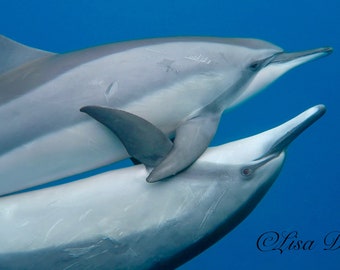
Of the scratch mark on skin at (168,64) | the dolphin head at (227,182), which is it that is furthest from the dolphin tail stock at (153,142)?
the scratch mark on skin at (168,64)

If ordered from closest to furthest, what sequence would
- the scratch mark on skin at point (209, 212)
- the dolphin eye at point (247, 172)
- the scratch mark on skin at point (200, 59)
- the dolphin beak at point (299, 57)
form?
the scratch mark on skin at point (209, 212)
the dolphin eye at point (247, 172)
the scratch mark on skin at point (200, 59)
the dolphin beak at point (299, 57)

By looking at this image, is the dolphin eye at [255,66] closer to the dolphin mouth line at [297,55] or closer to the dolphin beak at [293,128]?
the dolphin mouth line at [297,55]

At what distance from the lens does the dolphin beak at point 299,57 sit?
3715 millimetres

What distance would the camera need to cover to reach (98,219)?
126 inches

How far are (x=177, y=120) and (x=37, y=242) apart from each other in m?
1.36

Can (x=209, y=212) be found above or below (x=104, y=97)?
below

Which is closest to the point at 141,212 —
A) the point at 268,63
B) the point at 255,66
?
the point at 255,66

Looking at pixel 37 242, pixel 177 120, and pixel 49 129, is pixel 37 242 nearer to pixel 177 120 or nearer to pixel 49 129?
pixel 49 129

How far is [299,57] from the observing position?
3.71 m

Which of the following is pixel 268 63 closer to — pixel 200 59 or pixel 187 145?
pixel 200 59

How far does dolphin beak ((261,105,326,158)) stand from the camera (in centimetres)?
329

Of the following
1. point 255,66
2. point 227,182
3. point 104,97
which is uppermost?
point 255,66

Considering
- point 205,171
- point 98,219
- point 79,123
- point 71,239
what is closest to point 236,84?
point 205,171

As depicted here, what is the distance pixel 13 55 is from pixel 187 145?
1571 millimetres
